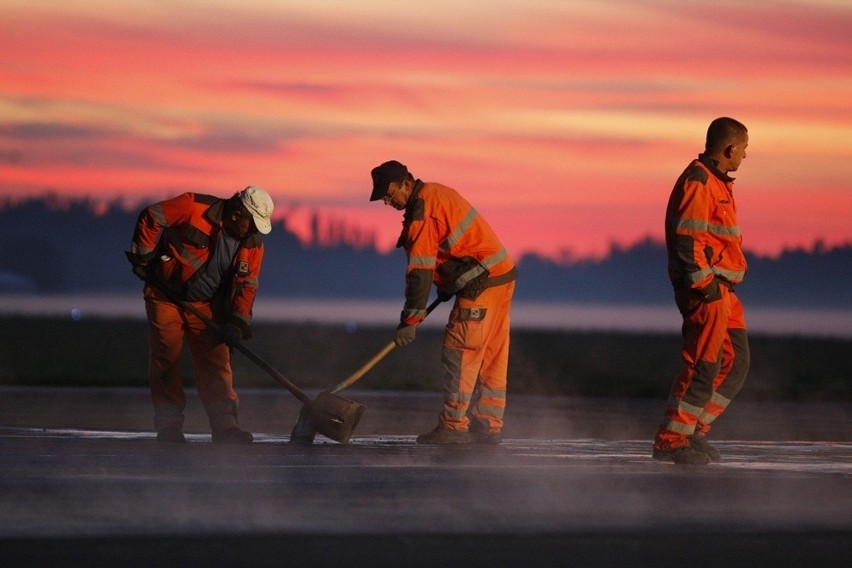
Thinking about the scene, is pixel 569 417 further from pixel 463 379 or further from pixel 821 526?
pixel 821 526

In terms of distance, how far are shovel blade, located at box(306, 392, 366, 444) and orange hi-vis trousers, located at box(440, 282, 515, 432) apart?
0.61 m

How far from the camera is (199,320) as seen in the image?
11570 mm

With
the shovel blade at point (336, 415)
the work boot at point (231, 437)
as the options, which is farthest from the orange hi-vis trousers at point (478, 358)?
the work boot at point (231, 437)

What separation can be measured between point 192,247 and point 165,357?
0.78 metres

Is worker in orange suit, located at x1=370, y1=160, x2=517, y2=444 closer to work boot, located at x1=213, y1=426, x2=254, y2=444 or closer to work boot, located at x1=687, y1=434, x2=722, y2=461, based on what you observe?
work boot, located at x1=213, y1=426, x2=254, y2=444

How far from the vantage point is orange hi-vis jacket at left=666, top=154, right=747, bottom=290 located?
9.94 metres

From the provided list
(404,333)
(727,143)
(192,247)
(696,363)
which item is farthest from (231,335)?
(727,143)

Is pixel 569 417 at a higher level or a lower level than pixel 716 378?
lower

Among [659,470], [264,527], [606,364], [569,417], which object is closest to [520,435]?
[569,417]

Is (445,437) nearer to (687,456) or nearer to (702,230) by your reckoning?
(687,456)

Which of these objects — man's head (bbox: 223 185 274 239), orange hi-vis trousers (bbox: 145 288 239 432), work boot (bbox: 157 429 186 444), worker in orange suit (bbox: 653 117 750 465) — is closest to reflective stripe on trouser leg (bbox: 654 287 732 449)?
worker in orange suit (bbox: 653 117 750 465)

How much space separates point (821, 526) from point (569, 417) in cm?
744

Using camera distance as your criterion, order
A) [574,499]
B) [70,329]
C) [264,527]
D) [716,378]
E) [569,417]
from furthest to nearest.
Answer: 1. [70,329]
2. [569,417]
3. [716,378]
4. [574,499]
5. [264,527]

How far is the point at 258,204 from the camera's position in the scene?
11.0 meters
